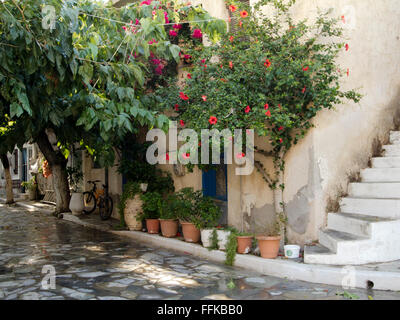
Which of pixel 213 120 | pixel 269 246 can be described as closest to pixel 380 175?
pixel 269 246

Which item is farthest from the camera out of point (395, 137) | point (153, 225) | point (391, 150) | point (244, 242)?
point (153, 225)

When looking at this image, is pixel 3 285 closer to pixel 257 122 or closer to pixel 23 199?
pixel 257 122

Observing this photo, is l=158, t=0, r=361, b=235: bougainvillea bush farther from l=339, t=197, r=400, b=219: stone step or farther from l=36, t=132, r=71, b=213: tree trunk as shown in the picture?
l=36, t=132, r=71, b=213: tree trunk

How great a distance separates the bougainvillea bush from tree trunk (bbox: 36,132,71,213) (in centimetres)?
754

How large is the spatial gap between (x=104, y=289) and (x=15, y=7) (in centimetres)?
367

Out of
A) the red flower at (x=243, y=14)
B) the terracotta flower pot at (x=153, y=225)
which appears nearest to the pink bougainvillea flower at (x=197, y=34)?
the red flower at (x=243, y=14)

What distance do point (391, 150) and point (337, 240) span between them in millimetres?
2458

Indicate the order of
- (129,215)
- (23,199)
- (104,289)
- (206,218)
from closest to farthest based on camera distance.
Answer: (104,289)
(206,218)
(129,215)
(23,199)

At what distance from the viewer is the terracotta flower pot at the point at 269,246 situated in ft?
21.2

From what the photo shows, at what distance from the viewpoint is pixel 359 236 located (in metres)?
6.08

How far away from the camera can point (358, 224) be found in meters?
6.14

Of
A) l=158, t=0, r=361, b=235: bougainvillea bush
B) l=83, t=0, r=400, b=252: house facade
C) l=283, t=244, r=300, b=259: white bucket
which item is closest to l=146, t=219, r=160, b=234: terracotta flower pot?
l=83, t=0, r=400, b=252: house facade

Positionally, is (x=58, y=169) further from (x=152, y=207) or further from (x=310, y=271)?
(x=310, y=271)
